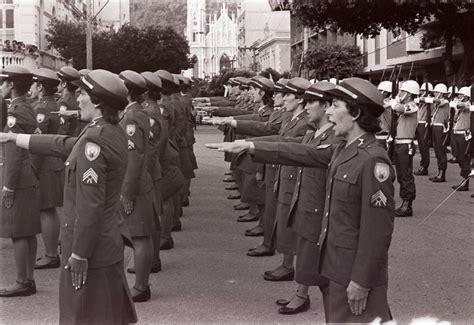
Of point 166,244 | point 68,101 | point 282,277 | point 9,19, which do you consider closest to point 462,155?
point 166,244

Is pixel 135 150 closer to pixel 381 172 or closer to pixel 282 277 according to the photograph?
pixel 282 277

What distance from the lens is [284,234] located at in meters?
6.55

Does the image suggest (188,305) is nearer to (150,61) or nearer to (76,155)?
(76,155)

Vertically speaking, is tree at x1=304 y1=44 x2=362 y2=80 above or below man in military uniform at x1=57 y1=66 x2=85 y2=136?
above

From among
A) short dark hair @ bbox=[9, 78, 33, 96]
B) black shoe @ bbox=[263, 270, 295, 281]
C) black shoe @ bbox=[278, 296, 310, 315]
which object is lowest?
black shoe @ bbox=[278, 296, 310, 315]

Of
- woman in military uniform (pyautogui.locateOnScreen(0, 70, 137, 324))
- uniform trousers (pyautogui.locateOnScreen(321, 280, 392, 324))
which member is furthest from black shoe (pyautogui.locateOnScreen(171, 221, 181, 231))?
uniform trousers (pyautogui.locateOnScreen(321, 280, 392, 324))

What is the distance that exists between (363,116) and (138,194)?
2.59m

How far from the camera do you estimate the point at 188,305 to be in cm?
620

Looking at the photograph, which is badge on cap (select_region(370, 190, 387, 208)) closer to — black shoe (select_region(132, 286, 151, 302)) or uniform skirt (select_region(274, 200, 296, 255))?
uniform skirt (select_region(274, 200, 296, 255))

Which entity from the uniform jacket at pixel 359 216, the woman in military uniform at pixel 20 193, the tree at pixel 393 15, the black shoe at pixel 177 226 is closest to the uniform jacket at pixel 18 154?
the woman in military uniform at pixel 20 193

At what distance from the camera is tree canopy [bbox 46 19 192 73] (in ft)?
151

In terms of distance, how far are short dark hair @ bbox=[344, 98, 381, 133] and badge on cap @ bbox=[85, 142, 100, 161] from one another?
140 centimetres

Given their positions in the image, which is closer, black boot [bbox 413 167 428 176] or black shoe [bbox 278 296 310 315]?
black shoe [bbox 278 296 310 315]

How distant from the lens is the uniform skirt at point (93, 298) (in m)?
4.20
